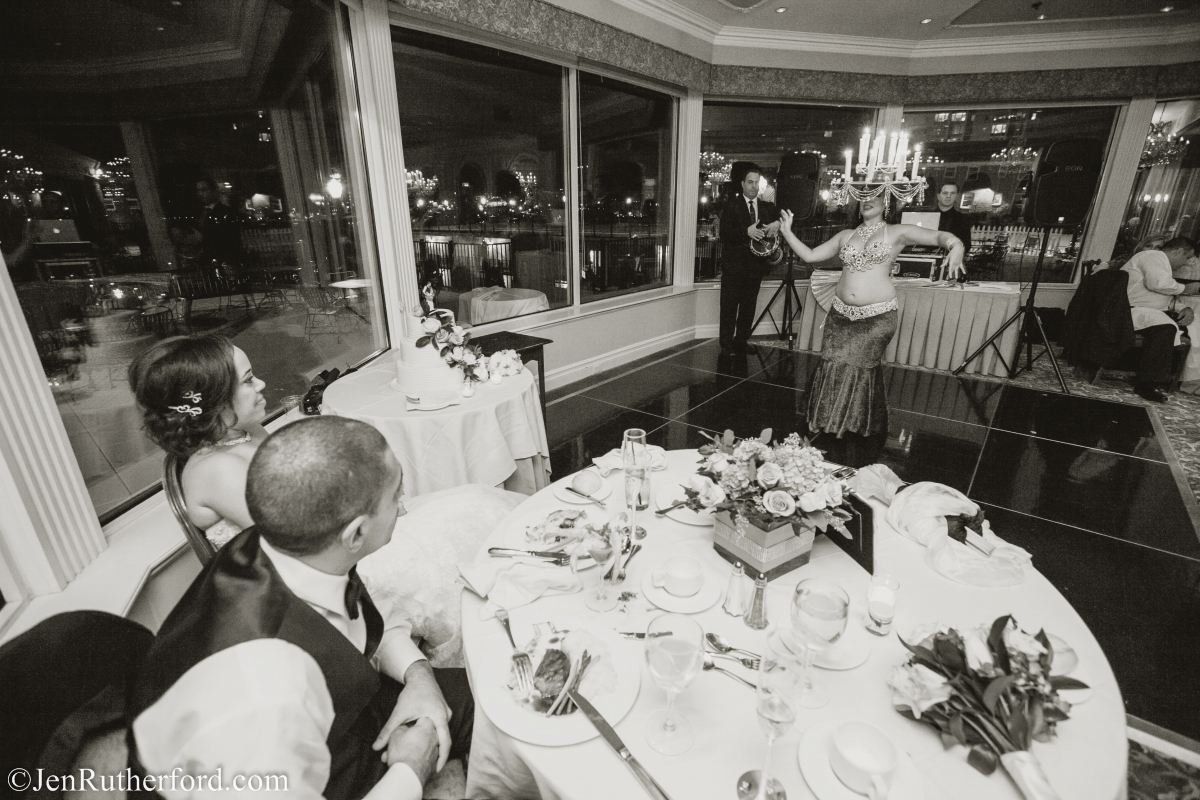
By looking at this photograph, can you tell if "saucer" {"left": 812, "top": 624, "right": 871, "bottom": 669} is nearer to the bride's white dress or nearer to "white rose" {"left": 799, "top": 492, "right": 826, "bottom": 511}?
"white rose" {"left": 799, "top": 492, "right": 826, "bottom": 511}

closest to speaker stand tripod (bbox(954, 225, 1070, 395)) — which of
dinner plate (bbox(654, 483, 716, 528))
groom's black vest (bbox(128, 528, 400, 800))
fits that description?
dinner plate (bbox(654, 483, 716, 528))

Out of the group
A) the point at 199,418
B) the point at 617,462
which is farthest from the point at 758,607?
the point at 199,418

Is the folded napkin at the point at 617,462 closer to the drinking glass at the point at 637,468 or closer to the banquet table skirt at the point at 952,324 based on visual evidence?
the drinking glass at the point at 637,468

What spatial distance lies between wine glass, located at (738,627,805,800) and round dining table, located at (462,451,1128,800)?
2cm

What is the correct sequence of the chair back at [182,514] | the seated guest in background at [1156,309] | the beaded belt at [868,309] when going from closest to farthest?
the chair back at [182,514]
the beaded belt at [868,309]
the seated guest in background at [1156,309]

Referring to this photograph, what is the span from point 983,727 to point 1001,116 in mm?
8130

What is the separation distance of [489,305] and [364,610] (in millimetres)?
3970

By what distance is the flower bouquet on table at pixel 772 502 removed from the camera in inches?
47.5

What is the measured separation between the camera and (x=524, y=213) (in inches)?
201

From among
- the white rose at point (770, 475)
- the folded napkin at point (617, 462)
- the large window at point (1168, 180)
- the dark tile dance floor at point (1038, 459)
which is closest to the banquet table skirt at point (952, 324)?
the dark tile dance floor at point (1038, 459)

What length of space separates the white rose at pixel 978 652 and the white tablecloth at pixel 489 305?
4415 mm

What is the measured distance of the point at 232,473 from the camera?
1451mm

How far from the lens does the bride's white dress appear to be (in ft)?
5.31

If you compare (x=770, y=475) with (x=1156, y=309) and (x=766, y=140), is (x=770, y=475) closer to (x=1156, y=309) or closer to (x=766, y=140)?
(x=1156, y=309)
